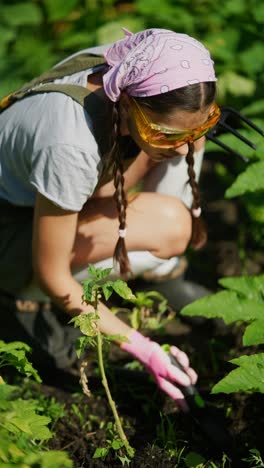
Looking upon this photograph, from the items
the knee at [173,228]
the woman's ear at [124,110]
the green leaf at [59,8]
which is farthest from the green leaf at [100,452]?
the green leaf at [59,8]

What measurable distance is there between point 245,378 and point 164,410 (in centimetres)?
66

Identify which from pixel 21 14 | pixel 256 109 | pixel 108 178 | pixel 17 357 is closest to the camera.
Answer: pixel 17 357

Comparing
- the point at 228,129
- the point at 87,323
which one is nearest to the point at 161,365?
the point at 87,323

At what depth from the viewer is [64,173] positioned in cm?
274

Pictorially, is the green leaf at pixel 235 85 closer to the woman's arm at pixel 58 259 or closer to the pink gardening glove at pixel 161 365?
the woman's arm at pixel 58 259

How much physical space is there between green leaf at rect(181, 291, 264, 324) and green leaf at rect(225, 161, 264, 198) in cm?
46

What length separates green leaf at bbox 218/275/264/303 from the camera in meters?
2.88

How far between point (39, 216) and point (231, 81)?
85.6 inches

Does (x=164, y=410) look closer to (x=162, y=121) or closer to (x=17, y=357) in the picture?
(x=17, y=357)

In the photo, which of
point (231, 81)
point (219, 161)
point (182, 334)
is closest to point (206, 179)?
point (219, 161)

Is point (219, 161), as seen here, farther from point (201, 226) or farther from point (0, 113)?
point (0, 113)

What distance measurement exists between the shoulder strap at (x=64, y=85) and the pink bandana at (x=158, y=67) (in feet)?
0.53

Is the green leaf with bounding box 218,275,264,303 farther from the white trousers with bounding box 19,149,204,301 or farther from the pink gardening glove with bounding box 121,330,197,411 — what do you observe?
the white trousers with bounding box 19,149,204,301

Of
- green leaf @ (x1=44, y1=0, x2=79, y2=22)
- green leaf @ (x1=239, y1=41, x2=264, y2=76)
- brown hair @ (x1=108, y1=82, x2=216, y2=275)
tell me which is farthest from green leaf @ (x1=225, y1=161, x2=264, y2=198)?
green leaf @ (x1=44, y1=0, x2=79, y2=22)
